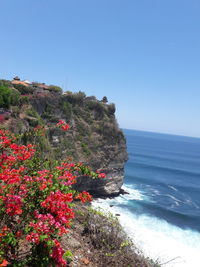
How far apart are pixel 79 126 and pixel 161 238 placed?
18.9 metres

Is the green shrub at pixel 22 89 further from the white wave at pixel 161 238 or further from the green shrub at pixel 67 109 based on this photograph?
the white wave at pixel 161 238

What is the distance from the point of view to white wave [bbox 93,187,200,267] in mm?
18609

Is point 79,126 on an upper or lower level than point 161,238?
upper

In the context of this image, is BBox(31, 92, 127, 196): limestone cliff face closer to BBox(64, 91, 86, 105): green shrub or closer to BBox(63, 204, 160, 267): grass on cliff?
BBox(64, 91, 86, 105): green shrub

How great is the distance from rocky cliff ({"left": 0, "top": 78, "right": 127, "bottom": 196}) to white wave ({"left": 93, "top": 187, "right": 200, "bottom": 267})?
548cm

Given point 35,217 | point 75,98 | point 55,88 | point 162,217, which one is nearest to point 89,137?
point 75,98

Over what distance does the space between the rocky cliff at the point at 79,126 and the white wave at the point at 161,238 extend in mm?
5481

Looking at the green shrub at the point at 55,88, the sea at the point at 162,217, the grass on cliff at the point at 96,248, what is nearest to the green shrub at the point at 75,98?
the green shrub at the point at 55,88

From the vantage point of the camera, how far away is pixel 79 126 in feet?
104

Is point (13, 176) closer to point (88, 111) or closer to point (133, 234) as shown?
point (133, 234)

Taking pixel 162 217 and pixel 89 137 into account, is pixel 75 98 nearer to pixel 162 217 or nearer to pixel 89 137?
pixel 89 137

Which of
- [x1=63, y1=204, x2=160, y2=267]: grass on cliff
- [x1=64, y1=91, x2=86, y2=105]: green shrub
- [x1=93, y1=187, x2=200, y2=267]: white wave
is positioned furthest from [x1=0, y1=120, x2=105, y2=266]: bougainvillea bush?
[x1=64, y1=91, x2=86, y2=105]: green shrub

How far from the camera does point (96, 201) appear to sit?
29.4 m

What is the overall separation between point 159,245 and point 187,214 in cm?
1324
